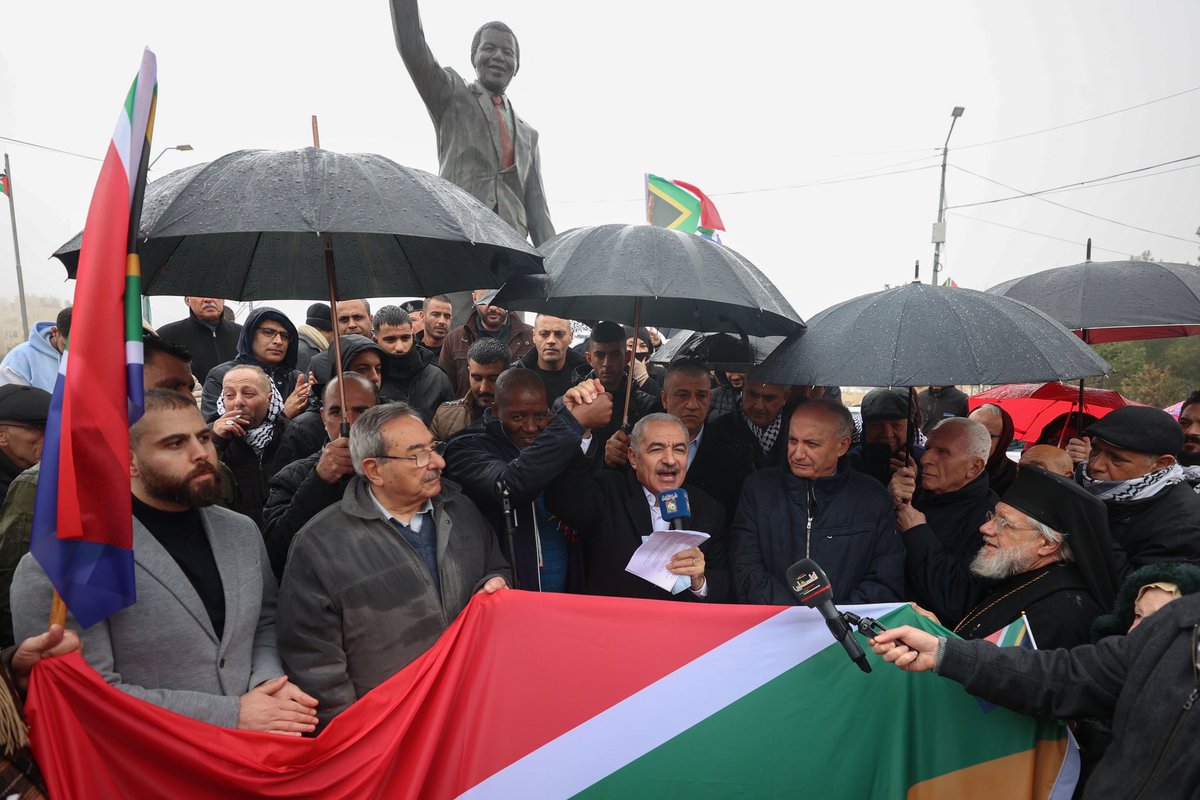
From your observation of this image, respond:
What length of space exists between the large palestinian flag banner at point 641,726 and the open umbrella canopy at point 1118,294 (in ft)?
8.84

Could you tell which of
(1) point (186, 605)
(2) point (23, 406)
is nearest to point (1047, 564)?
(1) point (186, 605)

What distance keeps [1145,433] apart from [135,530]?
429cm

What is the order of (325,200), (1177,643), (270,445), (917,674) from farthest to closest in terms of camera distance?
(270,445)
(917,674)
(325,200)
(1177,643)

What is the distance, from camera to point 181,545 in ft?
8.96

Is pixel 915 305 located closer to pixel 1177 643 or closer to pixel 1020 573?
pixel 1020 573

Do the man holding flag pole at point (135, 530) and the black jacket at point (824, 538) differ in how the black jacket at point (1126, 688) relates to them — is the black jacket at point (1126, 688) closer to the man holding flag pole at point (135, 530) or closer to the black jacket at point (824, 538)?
the black jacket at point (824, 538)

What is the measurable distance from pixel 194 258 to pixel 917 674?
3.64 meters

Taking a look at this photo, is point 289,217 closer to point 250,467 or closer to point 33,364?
point 250,467

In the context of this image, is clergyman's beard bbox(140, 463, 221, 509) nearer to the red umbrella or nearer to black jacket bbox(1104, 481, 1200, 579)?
black jacket bbox(1104, 481, 1200, 579)

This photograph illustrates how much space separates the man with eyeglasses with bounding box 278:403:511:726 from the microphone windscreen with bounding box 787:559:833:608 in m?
1.12

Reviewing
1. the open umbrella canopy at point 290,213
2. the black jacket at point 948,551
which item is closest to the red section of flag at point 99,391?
the open umbrella canopy at point 290,213

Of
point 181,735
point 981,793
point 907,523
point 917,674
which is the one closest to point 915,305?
point 907,523

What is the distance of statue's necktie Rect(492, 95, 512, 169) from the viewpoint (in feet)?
22.5

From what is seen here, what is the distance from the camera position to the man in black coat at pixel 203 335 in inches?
244
